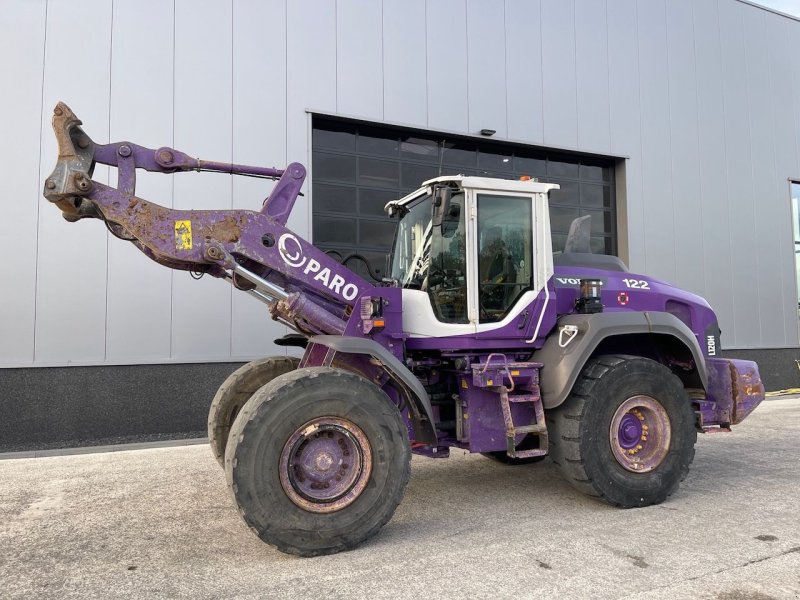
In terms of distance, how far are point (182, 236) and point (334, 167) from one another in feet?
19.4

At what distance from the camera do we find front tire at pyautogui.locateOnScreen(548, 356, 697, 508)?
4457 mm

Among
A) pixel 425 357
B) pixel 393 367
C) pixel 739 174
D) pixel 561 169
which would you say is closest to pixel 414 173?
pixel 561 169

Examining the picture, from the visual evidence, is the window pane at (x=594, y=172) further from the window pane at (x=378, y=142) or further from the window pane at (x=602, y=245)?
the window pane at (x=378, y=142)

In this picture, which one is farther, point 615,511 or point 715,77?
point 715,77

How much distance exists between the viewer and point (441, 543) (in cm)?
385

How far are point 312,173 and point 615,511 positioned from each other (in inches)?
278

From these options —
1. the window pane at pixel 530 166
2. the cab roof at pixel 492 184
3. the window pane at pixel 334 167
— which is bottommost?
the cab roof at pixel 492 184

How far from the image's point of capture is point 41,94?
7.94 metres

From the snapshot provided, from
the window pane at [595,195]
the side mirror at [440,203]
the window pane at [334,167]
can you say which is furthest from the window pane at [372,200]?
the side mirror at [440,203]

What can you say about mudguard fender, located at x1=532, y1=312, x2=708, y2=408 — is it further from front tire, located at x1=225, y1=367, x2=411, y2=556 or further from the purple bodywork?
front tire, located at x1=225, y1=367, x2=411, y2=556

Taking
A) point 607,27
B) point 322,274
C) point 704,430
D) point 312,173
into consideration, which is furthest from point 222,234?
point 607,27

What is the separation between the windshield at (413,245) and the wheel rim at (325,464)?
5.01 ft

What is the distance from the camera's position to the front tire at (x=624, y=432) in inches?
175

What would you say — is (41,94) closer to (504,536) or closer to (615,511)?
(504,536)
